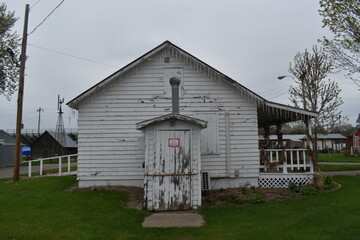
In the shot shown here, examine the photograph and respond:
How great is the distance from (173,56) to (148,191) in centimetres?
559

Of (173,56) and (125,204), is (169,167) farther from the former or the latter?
(173,56)

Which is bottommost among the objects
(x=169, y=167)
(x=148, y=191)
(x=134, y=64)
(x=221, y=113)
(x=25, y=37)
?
(x=148, y=191)

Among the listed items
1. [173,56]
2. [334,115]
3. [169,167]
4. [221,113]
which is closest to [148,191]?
[169,167]

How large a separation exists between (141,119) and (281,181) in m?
5.88

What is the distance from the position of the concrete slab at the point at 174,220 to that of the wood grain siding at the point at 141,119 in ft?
11.5

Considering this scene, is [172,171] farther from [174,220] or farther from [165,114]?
[165,114]

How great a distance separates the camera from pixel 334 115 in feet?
76.2

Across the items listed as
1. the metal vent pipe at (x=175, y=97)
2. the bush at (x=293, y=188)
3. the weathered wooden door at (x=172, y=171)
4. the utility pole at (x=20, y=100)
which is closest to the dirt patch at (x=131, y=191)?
the weathered wooden door at (x=172, y=171)

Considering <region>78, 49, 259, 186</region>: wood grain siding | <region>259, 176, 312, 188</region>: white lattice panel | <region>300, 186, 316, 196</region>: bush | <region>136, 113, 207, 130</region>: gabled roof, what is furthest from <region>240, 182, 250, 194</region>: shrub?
<region>136, 113, 207, 130</region>: gabled roof

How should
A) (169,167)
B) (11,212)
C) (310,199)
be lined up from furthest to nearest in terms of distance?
1. (310,199)
2. (169,167)
3. (11,212)

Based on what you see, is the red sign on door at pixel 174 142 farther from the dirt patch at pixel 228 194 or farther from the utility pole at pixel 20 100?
the utility pole at pixel 20 100

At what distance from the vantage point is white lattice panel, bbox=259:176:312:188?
1152 cm

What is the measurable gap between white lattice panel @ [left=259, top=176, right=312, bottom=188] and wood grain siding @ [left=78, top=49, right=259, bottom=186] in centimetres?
59

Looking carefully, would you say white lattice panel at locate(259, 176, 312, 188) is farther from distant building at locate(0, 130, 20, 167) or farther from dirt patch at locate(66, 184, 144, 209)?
distant building at locate(0, 130, 20, 167)
